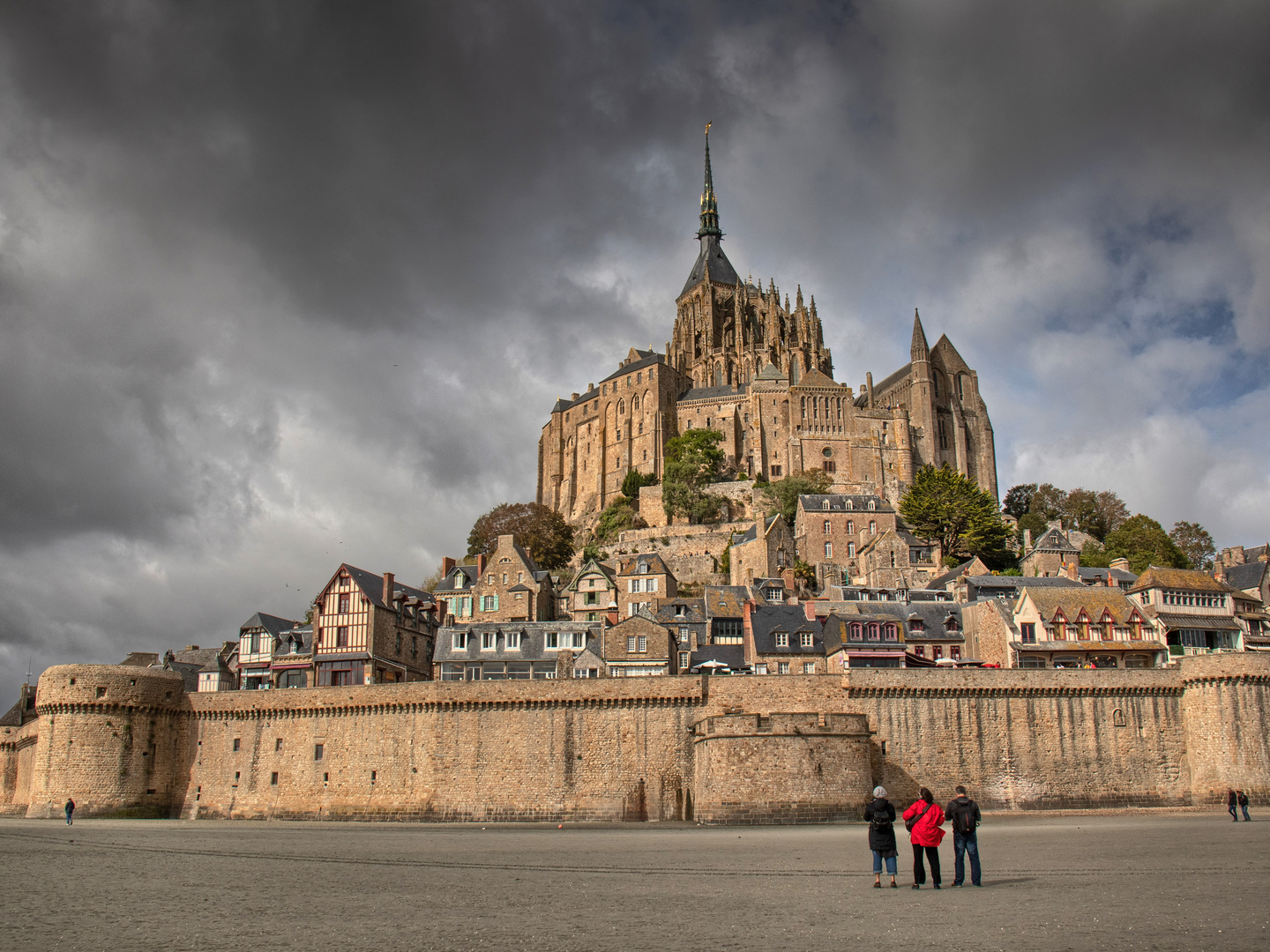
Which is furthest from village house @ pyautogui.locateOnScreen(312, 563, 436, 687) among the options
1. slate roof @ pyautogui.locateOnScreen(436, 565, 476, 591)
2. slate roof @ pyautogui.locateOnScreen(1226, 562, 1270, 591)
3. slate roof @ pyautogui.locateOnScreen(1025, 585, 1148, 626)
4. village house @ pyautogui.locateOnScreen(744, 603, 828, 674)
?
slate roof @ pyautogui.locateOnScreen(1226, 562, 1270, 591)

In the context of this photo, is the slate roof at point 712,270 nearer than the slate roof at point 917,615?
No

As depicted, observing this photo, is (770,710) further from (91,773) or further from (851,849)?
(91,773)

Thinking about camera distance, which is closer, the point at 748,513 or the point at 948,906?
the point at 948,906

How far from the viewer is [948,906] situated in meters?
14.7

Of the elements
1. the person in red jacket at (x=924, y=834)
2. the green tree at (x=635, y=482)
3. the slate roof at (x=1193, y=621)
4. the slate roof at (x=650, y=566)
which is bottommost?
the person in red jacket at (x=924, y=834)

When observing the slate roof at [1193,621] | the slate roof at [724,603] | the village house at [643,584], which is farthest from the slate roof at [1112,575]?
the village house at [643,584]

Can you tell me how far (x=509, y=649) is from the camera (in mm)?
52938

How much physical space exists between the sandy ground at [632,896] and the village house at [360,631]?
21724 millimetres

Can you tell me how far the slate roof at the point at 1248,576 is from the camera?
60.8 metres

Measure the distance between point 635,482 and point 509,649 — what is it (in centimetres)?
5478

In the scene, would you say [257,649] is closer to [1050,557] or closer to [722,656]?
[722,656]

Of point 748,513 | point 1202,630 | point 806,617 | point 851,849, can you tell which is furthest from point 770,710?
point 748,513

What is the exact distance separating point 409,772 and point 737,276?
10068cm

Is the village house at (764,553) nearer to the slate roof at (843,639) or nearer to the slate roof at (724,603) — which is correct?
the slate roof at (724,603)
